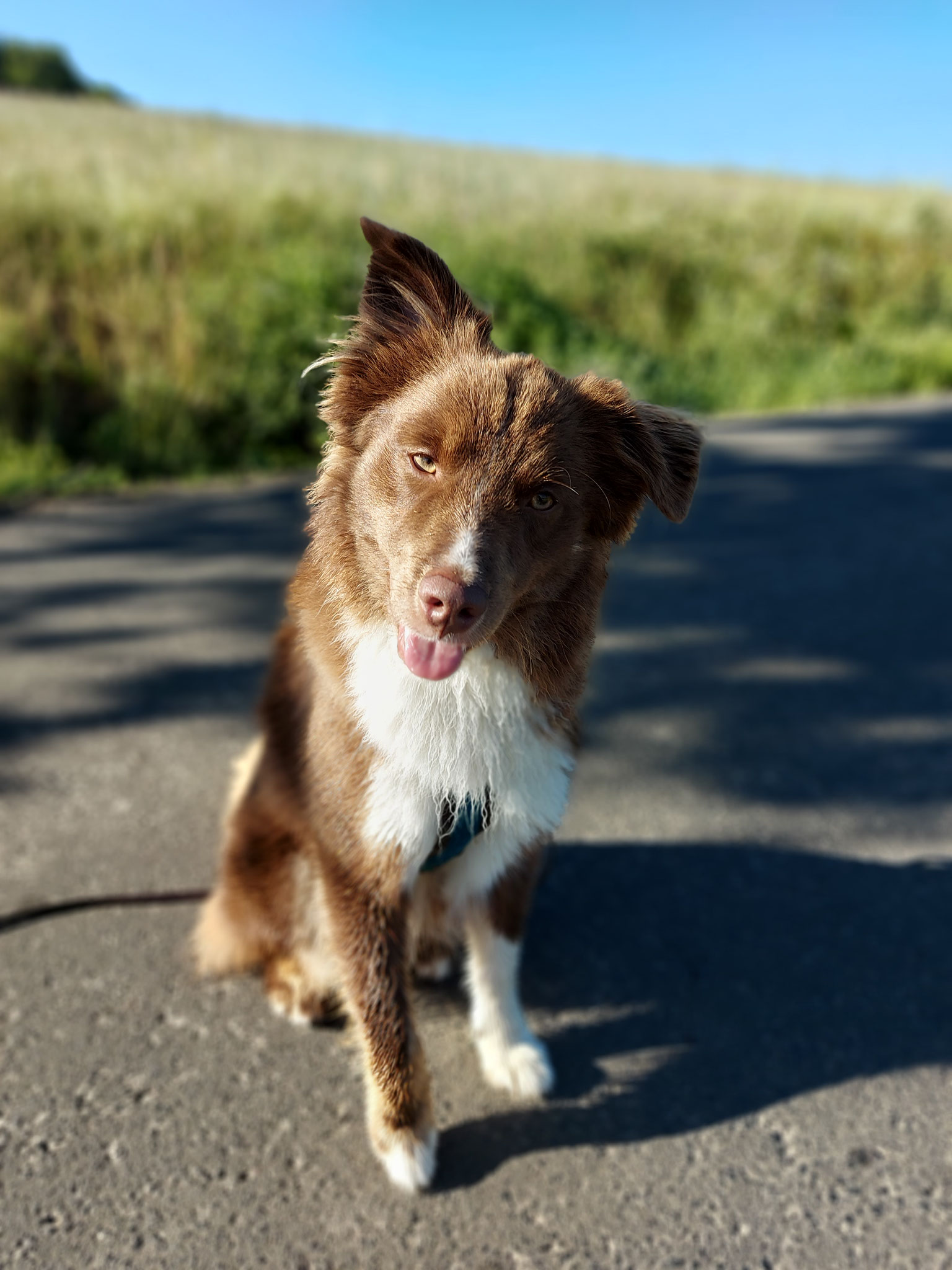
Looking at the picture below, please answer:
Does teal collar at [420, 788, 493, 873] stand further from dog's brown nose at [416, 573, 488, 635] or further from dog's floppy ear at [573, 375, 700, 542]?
dog's floppy ear at [573, 375, 700, 542]

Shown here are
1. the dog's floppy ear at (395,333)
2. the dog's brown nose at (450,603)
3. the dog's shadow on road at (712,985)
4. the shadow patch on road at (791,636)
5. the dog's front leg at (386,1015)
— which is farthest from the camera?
the shadow patch on road at (791,636)

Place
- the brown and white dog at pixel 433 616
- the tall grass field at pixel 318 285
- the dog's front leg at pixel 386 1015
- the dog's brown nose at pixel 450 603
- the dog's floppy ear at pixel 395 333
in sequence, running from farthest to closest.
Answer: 1. the tall grass field at pixel 318 285
2. the dog's front leg at pixel 386 1015
3. the dog's floppy ear at pixel 395 333
4. the brown and white dog at pixel 433 616
5. the dog's brown nose at pixel 450 603

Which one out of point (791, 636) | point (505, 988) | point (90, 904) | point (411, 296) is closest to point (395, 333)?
point (411, 296)

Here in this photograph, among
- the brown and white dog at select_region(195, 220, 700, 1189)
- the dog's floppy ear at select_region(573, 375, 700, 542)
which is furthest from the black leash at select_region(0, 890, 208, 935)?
the dog's floppy ear at select_region(573, 375, 700, 542)

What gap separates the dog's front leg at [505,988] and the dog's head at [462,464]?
97cm

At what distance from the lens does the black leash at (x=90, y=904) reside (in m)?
3.07

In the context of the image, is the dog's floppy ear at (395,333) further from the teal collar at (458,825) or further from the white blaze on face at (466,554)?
the teal collar at (458,825)

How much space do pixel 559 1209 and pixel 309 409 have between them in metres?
7.14

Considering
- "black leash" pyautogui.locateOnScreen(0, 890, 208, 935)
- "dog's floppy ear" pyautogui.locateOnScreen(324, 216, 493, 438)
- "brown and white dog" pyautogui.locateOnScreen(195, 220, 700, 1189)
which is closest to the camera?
"brown and white dog" pyautogui.locateOnScreen(195, 220, 700, 1189)

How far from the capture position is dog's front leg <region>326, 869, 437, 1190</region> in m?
2.31

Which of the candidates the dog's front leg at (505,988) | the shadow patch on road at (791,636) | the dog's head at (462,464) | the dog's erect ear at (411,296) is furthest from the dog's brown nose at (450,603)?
the shadow patch on road at (791,636)

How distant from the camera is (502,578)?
191 centimetres

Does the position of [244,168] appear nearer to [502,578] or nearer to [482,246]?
[482,246]

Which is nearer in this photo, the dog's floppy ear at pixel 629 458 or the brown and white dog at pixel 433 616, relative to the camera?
the brown and white dog at pixel 433 616
